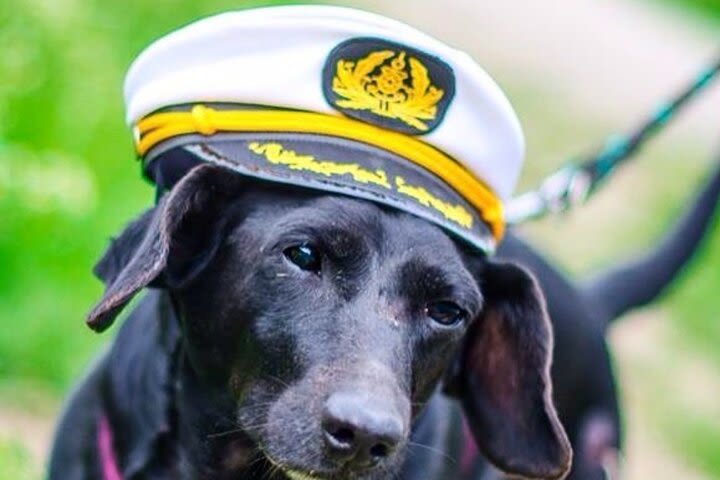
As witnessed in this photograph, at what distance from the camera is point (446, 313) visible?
325 centimetres

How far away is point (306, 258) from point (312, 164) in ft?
0.55

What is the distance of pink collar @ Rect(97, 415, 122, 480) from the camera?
11.7 feet

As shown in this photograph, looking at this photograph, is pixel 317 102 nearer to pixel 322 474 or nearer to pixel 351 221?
pixel 351 221

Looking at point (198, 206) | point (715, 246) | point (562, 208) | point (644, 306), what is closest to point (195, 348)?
point (198, 206)

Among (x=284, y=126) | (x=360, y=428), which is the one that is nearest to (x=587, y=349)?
(x=284, y=126)

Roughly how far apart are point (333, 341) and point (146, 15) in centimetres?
440

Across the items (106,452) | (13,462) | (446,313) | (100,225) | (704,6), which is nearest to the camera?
Answer: (446,313)

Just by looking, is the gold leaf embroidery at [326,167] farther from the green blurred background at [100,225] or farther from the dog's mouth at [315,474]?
the green blurred background at [100,225]

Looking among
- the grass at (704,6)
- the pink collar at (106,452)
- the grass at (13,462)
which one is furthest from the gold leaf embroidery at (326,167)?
the grass at (704,6)

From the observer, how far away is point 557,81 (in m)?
11.2

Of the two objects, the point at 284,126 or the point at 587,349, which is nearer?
the point at 284,126

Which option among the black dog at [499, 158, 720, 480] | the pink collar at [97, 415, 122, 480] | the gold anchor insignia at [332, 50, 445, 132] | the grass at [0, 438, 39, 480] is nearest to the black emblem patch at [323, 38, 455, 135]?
the gold anchor insignia at [332, 50, 445, 132]

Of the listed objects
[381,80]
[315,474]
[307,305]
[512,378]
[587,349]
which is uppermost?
[381,80]

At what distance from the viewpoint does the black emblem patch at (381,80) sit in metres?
3.18
